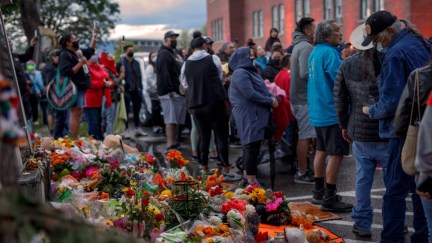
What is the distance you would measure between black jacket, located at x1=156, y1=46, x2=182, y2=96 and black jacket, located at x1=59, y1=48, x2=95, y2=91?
1297mm

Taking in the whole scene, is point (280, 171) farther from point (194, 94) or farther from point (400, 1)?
point (400, 1)

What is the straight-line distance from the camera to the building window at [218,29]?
54469 millimetres

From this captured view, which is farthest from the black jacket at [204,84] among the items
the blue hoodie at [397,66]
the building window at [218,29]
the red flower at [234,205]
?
the building window at [218,29]

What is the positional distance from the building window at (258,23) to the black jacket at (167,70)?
35859 millimetres

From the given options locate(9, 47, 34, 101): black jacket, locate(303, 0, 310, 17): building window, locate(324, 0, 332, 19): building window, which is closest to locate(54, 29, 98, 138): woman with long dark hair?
locate(9, 47, 34, 101): black jacket

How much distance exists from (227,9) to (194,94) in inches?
1714

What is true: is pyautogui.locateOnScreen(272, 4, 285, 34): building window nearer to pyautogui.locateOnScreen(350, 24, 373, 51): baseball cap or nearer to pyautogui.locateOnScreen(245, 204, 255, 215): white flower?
pyautogui.locateOnScreen(350, 24, 373, 51): baseball cap

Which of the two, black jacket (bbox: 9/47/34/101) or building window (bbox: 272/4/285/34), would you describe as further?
building window (bbox: 272/4/285/34)

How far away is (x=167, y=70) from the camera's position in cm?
1132

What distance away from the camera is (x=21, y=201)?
6.07ft

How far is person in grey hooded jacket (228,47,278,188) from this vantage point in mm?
7980

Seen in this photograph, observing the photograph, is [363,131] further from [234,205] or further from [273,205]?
[234,205]

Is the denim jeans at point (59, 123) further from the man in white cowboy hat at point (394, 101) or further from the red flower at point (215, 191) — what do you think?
the man in white cowboy hat at point (394, 101)

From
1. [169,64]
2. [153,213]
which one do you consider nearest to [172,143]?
[169,64]
